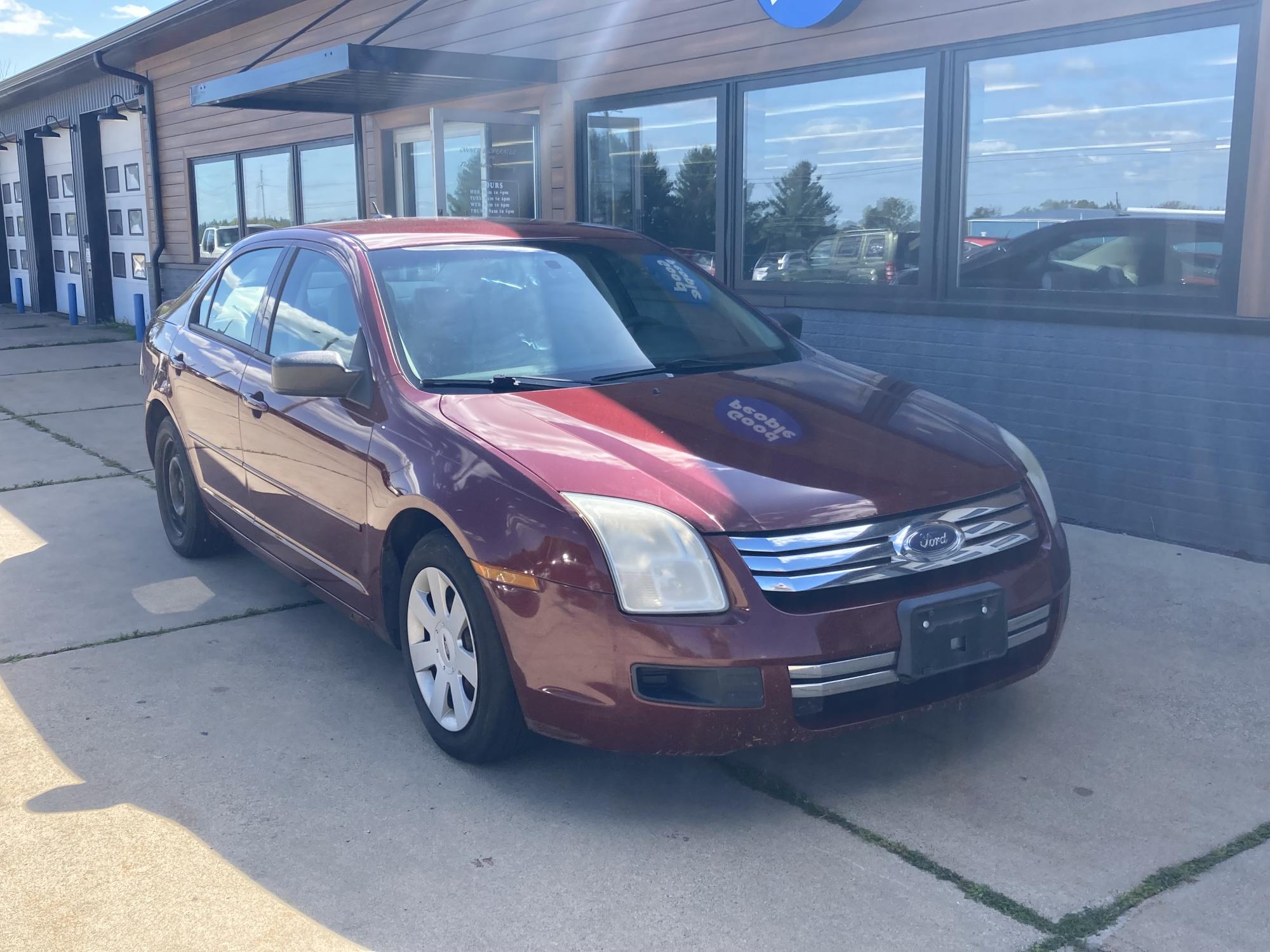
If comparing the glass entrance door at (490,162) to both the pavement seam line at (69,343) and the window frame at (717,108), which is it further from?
the pavement seam line at (69,343)

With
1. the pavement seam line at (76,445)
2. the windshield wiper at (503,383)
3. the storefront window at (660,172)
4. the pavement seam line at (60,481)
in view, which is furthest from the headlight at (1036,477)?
the pavement seam line at (60,481)

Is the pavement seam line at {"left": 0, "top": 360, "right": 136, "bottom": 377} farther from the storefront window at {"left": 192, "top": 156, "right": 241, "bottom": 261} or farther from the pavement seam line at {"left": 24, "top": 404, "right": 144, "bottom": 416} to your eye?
the pavement seam line at {"left": 24, "top": 404, "right": 144, "bottom": 416}

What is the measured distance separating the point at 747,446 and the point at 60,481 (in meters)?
5.63

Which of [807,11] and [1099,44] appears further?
[807,11]

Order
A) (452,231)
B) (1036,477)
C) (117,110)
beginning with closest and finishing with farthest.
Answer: (1036,477), (452,231), (117,110)

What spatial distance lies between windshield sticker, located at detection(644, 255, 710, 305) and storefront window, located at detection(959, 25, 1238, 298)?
8.54 feet

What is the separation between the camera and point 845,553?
3182mm

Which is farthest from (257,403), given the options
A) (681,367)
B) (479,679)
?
(479,679)

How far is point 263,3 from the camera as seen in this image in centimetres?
1341

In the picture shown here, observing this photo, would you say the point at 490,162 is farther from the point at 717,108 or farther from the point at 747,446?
the point at 747,446

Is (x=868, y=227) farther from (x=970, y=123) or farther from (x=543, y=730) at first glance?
(x=543, y=730)

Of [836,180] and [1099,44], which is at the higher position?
[1099,44]

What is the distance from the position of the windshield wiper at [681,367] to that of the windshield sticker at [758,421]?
0.35 metres

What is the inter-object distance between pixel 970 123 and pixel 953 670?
4506 millimetres
